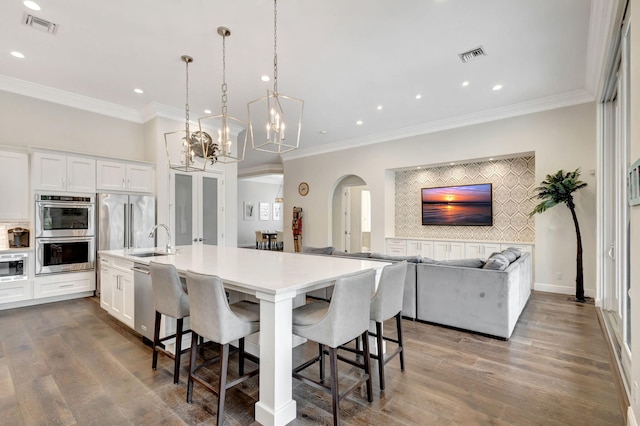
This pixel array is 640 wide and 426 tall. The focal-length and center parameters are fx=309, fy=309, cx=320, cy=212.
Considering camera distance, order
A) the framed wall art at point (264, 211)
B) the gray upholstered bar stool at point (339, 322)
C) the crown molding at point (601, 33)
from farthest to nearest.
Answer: the framed wall art at point (264, 211)
the crown molding at point (601, 33)
the gray upholstered bar stool at point (339, 322)

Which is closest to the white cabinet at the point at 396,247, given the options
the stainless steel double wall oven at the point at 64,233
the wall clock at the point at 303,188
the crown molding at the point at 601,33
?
the wall clock at the point at 303,188

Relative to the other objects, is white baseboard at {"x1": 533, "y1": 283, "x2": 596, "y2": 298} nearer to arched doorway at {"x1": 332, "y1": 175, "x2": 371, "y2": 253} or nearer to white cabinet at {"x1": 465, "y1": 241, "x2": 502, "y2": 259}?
white cabinet at {"x1": 465, "y1": 241, "x2": 502, "y2": 259}

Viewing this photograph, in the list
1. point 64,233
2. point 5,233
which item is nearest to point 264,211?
point 64,233

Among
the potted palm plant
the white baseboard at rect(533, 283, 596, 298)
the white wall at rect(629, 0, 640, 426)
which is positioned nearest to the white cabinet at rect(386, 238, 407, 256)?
the white baseboard at rect(533, 283, 596, 298)

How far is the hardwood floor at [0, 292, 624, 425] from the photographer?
198 centimetres

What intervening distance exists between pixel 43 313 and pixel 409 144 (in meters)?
6.83

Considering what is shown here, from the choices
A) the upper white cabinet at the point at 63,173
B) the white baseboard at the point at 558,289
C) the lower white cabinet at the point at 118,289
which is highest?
the upper white cabinet at the point at 63,173

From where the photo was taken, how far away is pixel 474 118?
5793 millimetres

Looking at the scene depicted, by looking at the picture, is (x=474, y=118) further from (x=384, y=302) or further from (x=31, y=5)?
(x=31, y=5)

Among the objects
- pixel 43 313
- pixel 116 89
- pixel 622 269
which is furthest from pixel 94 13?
pixel 622 269

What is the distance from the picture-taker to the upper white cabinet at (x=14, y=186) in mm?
4242

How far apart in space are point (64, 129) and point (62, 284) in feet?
8.18

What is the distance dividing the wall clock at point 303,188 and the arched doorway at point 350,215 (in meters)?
0.79

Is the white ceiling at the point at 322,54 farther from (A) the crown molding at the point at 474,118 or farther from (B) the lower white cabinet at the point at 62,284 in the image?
(B) the lower white cabinet at the point at 62,284
